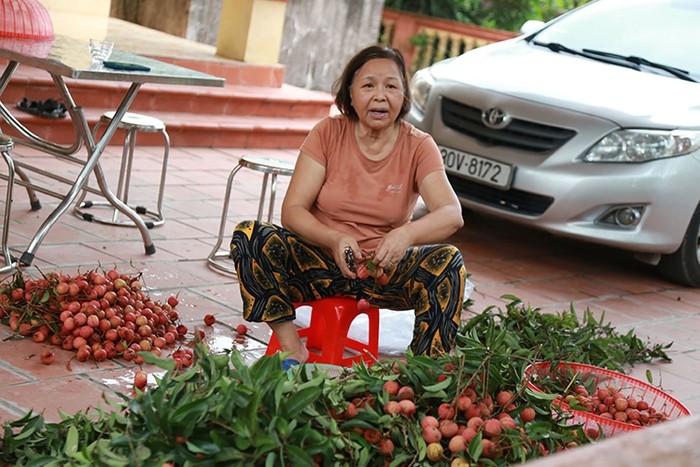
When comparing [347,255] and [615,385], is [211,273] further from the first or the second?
[615,385]

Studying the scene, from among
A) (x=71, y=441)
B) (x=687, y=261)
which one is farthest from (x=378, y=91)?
(x=687, y=261)

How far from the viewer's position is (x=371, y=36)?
12297 mm

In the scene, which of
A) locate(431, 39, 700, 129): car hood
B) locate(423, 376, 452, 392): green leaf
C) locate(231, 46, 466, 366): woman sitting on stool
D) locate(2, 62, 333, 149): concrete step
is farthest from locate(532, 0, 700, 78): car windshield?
locate(423, 376, 452, 392): green leaf

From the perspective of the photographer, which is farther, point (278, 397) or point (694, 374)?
point (694, 374)

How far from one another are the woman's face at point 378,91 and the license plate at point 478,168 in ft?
8.21

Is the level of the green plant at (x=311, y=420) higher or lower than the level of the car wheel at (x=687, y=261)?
higher

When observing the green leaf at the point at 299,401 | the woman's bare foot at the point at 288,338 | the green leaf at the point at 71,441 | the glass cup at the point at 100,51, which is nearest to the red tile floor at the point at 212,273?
the woman's bare foot at the point at 288,338

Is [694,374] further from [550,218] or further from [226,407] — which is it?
[226,407]

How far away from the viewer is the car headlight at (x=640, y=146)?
624 cm

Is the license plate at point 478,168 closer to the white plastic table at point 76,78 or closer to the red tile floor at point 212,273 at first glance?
the red tile floor at point 212,273

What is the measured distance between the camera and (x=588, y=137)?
20.7 ft

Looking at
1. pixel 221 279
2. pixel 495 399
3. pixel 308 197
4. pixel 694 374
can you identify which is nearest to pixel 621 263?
pixel 694 374

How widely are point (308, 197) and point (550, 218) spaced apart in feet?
8.67

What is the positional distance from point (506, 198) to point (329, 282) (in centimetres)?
271
